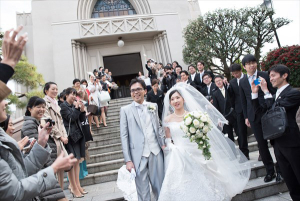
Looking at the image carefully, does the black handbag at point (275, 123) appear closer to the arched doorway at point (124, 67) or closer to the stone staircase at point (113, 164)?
the stone staircase at point (113, 164)

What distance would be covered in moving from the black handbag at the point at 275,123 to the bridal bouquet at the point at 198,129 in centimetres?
82

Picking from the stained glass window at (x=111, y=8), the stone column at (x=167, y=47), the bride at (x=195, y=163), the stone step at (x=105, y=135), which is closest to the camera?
the bride at (x=195, y=163)

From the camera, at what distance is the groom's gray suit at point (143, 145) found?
9.62 ft

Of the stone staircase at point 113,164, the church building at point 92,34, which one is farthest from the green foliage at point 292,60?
the church building at point 92,34

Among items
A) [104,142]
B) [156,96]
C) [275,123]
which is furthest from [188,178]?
[156,96]

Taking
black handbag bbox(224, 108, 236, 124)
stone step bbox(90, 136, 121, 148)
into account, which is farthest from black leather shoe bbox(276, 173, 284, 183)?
stone step bbox(90, 136, 121, 148)

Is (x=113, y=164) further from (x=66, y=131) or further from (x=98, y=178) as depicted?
(x=66, y=131)

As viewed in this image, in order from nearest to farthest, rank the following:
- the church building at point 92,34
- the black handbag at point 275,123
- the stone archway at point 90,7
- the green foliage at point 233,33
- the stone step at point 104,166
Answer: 1. the black handbag at point 275,123
2. the stone step at point 104,166
3. the green foliage at point 233,33
4. the church building at point 92,34
5. the stone archway at point 90,7

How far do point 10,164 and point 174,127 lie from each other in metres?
2.42

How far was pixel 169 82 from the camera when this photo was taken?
8297 millimetres

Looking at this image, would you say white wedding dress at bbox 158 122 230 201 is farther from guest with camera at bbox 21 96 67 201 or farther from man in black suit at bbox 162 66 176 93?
man in black suit at bbox 162 66 176 93

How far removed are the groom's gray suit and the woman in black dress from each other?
4.96 feet

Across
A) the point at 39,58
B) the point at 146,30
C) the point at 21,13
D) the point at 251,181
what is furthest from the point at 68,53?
the point at 251,181

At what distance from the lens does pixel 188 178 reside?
296 cm
